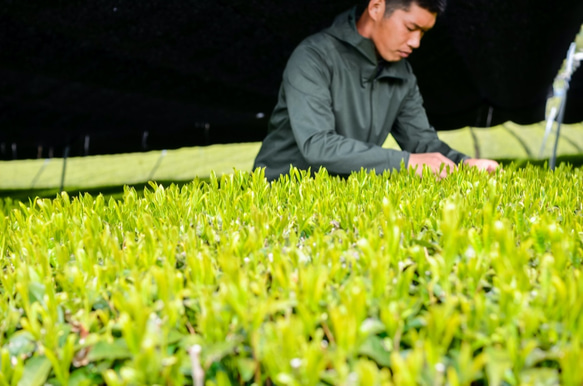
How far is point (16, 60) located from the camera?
16.4ft

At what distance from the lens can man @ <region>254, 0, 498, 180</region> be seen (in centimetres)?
Result: 277

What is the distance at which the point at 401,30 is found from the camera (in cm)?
323

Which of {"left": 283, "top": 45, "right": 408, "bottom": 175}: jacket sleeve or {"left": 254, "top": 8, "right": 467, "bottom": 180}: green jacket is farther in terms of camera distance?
{"left": 254, "top": 8, "right": 467, "bottom": 180}: green jacket

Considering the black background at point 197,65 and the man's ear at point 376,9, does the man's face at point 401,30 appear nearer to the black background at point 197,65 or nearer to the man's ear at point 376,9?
the man's ear at point 376,9

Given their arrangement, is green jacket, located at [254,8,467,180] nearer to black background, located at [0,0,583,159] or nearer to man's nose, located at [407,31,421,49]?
man's nose, located at [407,31,421,49]

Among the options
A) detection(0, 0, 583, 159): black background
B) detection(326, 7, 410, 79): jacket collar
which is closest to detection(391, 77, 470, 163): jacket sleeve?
detection(326, 7, 410, 79): jacket collar

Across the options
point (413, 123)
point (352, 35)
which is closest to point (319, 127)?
point (352, 35)

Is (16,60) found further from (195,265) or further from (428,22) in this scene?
(195,265)

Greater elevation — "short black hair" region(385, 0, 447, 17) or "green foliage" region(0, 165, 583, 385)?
"short black hair" region(385, 0, 447, 17)

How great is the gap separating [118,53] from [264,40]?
4.89 ft

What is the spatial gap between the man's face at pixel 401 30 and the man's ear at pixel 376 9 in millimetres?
25

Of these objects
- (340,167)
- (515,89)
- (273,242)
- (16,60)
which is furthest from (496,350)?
(515,89)

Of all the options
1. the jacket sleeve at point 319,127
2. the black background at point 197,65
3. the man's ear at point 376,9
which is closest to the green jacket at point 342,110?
the jacket sleeve at point 319,127

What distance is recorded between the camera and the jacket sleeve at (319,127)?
2.61 m
